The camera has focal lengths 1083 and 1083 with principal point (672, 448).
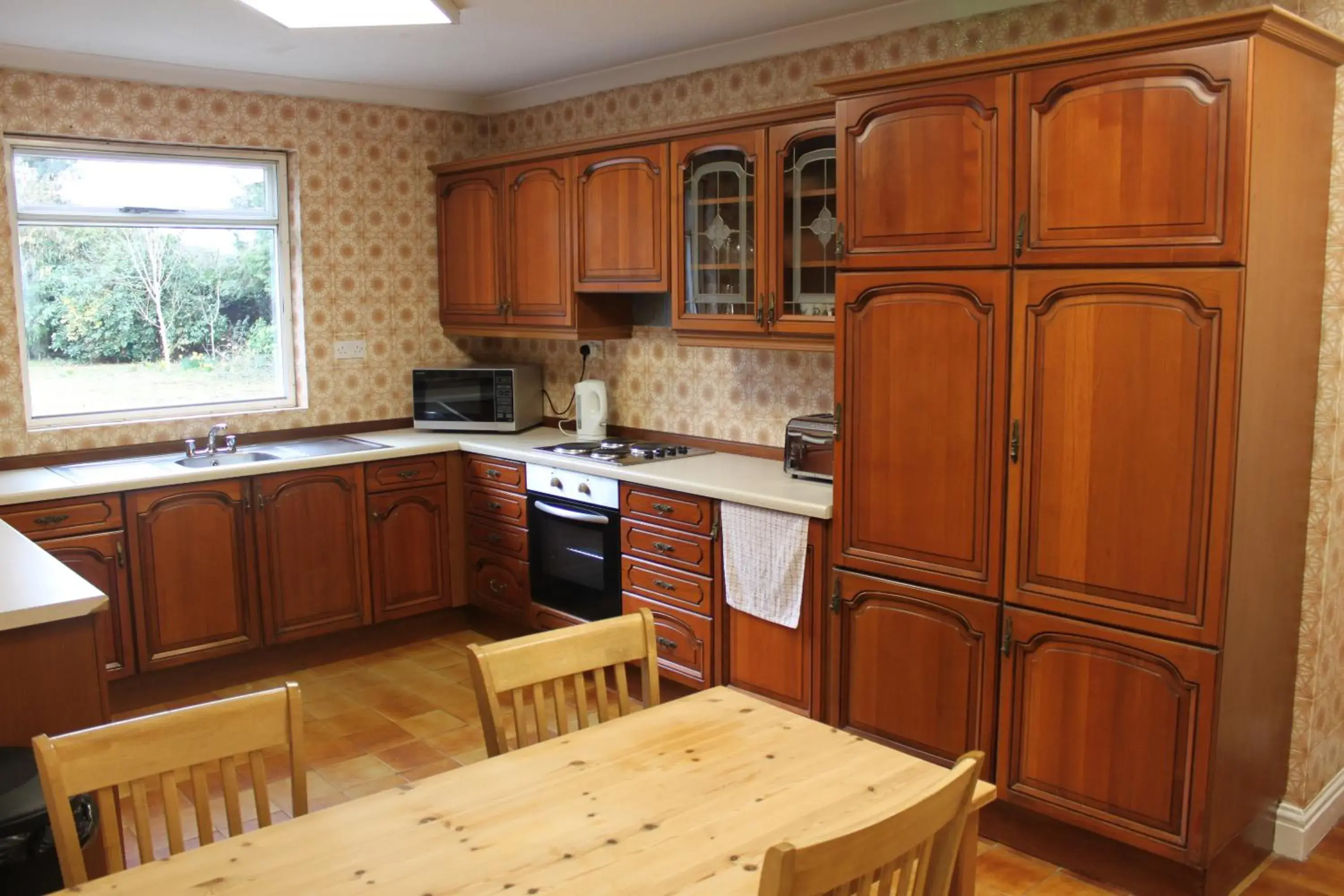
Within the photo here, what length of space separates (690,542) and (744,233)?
1077 millimetres

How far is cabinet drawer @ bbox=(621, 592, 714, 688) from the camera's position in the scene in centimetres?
373

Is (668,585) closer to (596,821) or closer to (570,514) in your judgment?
(570,514)

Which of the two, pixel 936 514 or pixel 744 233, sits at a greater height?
pixel 744 233

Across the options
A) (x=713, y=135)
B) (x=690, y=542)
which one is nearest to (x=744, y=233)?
(x=713, y=135)

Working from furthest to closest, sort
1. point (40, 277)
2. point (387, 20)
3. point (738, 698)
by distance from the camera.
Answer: point (40, 277) → point (387, 20) → point (738, 698)

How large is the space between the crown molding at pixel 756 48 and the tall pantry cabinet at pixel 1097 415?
2.22ft

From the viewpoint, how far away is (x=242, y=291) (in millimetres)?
4797

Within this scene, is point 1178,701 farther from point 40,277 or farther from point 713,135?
point 40,277

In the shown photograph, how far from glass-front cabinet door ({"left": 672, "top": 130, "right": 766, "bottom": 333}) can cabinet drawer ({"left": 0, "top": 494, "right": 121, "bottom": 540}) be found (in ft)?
7.01

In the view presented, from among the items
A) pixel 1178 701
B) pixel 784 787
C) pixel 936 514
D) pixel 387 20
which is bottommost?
pixel 1178 701

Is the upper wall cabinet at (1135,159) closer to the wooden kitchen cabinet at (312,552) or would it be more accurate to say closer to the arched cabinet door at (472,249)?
the arched cabinet door at (472,249)

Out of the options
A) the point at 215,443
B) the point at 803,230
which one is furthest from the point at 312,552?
the point at 803,230

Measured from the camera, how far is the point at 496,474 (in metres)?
4.61

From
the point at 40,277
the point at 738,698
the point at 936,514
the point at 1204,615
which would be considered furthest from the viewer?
the point at 40,277
